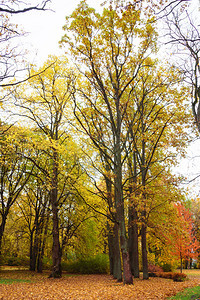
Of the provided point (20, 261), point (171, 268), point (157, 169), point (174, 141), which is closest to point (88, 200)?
point (157, 169)

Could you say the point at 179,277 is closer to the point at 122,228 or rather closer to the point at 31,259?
the point at 122,228

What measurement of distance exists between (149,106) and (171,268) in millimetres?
15874

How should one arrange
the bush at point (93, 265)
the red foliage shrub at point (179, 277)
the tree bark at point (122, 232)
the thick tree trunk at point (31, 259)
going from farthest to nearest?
the bush at point (93, 265)
the thick tree trunk at point (31, 259)
the red foliage shrub at point (179, 277)
the tree bark at point (122, 232)

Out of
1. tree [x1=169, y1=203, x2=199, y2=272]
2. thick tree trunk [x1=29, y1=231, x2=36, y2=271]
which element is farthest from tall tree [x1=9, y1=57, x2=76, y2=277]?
tree [x1=169, y1=203, x2=199, y2=272]

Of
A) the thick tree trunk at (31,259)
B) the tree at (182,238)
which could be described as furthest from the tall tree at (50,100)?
the tree at (182,238)

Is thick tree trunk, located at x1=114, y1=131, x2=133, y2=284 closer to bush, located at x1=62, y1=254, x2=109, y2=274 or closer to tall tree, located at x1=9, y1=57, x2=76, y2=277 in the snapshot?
tall tree, located at x1=9, y1=57, x2=76, y2=277

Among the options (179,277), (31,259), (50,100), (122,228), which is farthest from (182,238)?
(50,100)

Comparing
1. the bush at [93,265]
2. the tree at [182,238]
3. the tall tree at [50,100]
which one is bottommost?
the bush at [93,265]

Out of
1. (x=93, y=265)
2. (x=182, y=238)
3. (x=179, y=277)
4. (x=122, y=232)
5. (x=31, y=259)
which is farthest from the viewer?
(x=93, y=265)

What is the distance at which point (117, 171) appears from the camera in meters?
9.52

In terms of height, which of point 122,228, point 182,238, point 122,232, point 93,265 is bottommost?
point 93,265

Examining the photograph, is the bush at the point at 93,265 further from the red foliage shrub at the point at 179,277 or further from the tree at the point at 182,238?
the red foliage shrub at the point at 179,277

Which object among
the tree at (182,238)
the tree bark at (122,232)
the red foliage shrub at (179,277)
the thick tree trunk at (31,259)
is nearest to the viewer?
the tree bark at (122,232)

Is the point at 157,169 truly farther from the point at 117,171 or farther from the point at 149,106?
the point at 117,171
